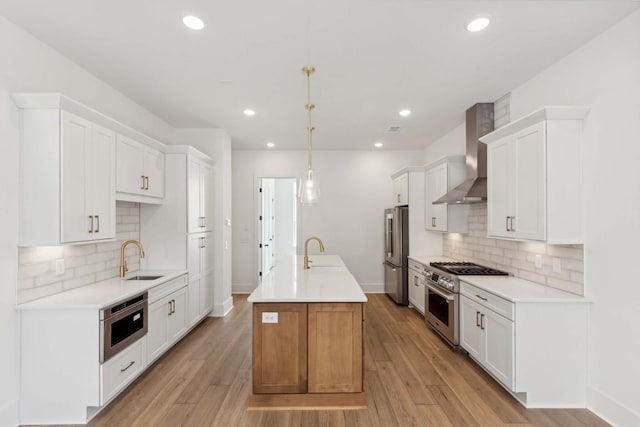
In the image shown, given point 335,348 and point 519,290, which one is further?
point 519,290

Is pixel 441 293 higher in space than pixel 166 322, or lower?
higher

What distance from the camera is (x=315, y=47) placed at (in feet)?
8.52

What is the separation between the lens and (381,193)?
21.3 feet

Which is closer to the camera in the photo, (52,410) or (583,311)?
(52,410)

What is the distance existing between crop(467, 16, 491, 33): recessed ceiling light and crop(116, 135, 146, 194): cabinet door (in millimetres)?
3234

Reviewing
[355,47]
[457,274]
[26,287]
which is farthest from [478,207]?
[26,287]

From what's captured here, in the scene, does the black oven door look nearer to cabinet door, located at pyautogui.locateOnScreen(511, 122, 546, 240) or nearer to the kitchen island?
cabinet door, located at pyautogui.locateOnScreen(511, 122, 546, 240)

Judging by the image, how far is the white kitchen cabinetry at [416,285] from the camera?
4.77 m

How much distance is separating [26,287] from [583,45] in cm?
476

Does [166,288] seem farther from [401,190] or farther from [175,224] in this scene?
[401,190]

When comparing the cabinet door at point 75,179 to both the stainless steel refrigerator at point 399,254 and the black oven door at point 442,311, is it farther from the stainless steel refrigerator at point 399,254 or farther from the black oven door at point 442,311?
the stainless steel refrigerator at point 399,254

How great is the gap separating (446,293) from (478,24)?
2780mm

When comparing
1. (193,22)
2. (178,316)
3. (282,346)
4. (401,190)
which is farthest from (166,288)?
(401,190)

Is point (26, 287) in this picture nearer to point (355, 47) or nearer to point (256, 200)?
point (355, 47)
